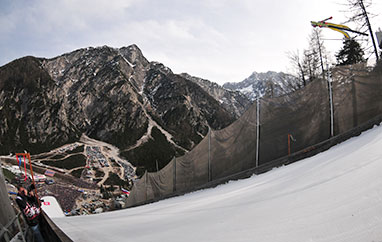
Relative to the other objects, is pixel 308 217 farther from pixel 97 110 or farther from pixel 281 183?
pixel 97 110

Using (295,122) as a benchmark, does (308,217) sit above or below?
below

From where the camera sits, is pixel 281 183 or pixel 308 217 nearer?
pixel 308 217

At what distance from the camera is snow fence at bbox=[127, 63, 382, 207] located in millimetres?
6324

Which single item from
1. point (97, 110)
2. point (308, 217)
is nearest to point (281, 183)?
point (308, 217)

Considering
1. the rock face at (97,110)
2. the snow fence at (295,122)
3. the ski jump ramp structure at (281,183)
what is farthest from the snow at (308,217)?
the rock face at (97,110)

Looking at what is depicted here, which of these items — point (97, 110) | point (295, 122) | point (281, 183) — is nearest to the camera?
point (281, 183)

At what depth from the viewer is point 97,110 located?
15038cm

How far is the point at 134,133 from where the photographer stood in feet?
446

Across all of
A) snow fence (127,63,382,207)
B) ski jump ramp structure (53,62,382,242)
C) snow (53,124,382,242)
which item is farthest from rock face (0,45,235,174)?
snow (53,124,382,242)

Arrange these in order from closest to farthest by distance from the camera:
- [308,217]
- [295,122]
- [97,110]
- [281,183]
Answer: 1. [308,217]
2. [281,183]
3. [295,122]
4. [97,110]

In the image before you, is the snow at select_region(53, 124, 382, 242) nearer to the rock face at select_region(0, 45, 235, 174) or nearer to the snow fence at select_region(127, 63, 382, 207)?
the snow fence at select_region(127, 63, 382, 207)

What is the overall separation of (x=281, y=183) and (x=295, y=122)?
340 centimetres

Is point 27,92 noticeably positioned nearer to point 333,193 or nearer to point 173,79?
point 173,79

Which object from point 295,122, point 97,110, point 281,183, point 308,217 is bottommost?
point 281,183
